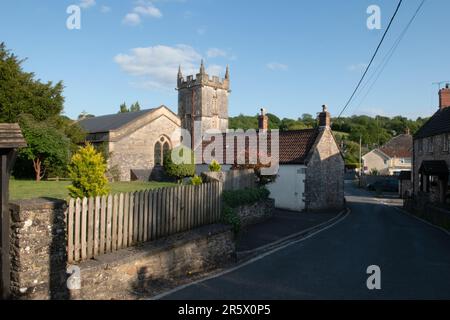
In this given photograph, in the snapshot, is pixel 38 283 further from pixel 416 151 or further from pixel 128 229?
pixel 416 151

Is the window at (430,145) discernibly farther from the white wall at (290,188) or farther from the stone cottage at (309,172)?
the white wall at (290,188)

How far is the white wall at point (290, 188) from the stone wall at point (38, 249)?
1985 centimetres

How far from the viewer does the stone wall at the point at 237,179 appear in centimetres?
1691

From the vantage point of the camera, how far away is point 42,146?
24.3 m

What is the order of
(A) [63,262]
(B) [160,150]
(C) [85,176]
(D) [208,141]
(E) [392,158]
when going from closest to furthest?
(A) [63,262], (C) [85,176], (D) [208,141], (B) [160,150], (E) [392,158]

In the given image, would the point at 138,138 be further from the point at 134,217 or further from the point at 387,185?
the point at 387,185

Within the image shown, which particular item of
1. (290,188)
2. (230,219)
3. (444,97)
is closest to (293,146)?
(290,188)

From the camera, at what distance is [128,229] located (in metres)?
8.81

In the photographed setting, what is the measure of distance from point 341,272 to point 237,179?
8.77 meters

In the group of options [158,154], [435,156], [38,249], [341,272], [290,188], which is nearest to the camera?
[38,249]

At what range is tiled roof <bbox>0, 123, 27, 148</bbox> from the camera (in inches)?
248

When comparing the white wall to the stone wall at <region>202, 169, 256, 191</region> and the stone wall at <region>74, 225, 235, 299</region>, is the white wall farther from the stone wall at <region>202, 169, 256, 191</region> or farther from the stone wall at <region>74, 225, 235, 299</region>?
the stone wall at <region>74, 225, 235, 299</region>

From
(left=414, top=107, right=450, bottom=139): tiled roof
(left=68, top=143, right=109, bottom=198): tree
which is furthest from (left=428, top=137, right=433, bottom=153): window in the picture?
(left=68, top=143, right=109, bottom=198): tree

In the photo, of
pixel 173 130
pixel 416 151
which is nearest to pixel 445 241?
pixel 416 151
